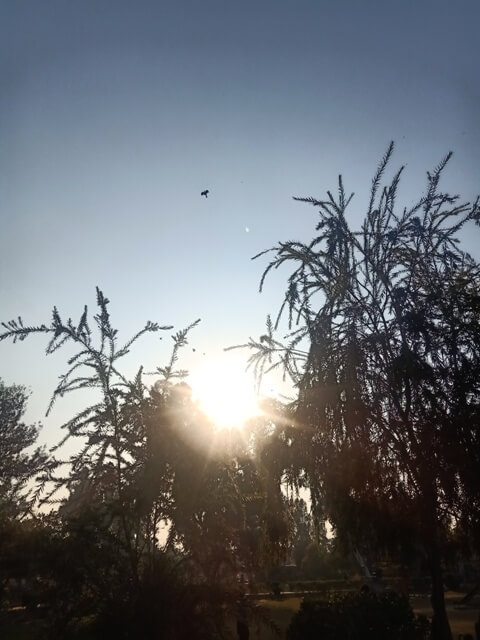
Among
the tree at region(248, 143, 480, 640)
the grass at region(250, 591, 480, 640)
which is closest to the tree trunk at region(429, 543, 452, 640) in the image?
the tree at region(248, 143, 480, 640)

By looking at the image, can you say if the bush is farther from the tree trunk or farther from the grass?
the grass

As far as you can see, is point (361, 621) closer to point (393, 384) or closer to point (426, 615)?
point (393, 384)

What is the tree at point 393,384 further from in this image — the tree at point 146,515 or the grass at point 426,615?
the grass at point 426,615

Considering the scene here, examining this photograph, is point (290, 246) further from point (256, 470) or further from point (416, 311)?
point (256, 470)

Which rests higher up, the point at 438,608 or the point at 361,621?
the point at 438,608

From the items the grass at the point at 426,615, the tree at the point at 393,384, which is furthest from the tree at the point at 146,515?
the grass at the point at 426,615

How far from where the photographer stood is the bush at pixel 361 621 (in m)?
8.94

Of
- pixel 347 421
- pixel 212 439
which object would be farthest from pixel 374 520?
pixel 212 439

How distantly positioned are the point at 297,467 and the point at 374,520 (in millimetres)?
2335

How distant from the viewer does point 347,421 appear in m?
9.01

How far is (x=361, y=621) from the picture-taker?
29.6 feet

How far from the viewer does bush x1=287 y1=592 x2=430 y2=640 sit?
8938 mm

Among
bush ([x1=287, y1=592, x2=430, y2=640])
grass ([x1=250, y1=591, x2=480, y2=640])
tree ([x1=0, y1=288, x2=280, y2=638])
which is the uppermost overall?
tree ([x1=0, y1=288, x2=280, y2=638])

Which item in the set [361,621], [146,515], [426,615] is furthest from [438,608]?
[426,615]
